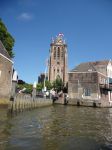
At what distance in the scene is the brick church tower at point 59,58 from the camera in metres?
99.6

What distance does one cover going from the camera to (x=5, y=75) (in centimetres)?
2894

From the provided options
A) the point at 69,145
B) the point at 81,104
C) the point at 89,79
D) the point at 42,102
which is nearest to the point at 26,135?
the point at 69,145

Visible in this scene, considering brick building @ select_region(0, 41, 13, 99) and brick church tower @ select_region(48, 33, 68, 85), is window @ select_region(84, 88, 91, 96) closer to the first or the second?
brick building @ select_region(0, 41, 13, 99)

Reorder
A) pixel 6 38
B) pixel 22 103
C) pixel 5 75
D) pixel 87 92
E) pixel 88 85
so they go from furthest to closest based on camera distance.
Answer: pixel 88 85, pixel 87 92, pixel 6 38, pixel 5 75, pixel 22 103

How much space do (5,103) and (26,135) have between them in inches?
658

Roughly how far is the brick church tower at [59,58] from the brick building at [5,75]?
6835 centimetres

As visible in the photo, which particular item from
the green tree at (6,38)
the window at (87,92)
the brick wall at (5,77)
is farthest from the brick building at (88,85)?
the brick wall at (5,77)

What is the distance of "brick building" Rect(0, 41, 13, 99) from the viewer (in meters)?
27.7

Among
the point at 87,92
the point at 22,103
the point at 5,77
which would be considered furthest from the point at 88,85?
the point at 22,103

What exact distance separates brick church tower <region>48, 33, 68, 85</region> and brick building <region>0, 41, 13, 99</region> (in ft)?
224

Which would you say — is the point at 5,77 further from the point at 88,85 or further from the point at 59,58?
the point at 59,58

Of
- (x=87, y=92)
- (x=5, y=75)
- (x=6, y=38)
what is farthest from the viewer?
(x=87, y=92)

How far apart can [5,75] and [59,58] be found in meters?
74.0

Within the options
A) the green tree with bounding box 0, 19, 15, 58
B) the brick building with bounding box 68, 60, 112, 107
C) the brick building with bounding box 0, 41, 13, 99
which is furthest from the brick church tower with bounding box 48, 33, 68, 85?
the brick building with bounding box 0, 41, 13, 99
